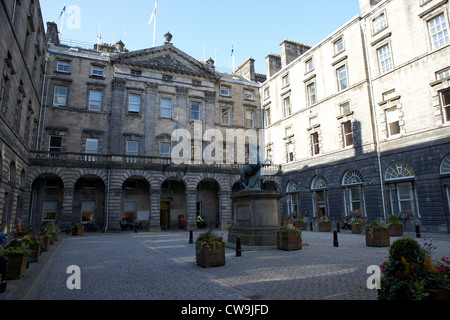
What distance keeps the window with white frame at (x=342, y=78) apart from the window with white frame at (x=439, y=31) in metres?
7.50

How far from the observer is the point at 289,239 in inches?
487

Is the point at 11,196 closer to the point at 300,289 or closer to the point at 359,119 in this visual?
the point at 300,289

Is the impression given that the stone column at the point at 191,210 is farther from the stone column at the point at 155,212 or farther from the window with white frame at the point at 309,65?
the window with white frame at the point at 309,65

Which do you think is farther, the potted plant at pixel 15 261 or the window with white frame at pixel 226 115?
the window with white frame at pixel 226 115

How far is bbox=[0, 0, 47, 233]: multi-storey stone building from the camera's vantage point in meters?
16.2

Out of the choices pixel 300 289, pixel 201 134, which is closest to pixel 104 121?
pixel 201 134

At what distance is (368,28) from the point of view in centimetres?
2525

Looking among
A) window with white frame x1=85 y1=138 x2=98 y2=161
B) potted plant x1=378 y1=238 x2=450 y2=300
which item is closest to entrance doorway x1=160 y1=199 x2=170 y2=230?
window with white frame x1=85 y1=138 x2=98 y2=161

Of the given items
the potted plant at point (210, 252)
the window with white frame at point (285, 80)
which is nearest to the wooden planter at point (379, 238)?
the potted plant at point (210, 252)

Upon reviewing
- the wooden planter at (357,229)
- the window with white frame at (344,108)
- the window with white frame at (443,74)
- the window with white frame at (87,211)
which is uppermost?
the window with white frame at (344,108)

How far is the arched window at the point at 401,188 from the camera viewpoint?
2086 centimetres

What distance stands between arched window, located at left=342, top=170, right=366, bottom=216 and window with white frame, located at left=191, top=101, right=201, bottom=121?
18.5 metres

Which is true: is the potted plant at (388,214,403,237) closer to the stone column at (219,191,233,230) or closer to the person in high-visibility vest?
the stone column at (219,191,233,230)
